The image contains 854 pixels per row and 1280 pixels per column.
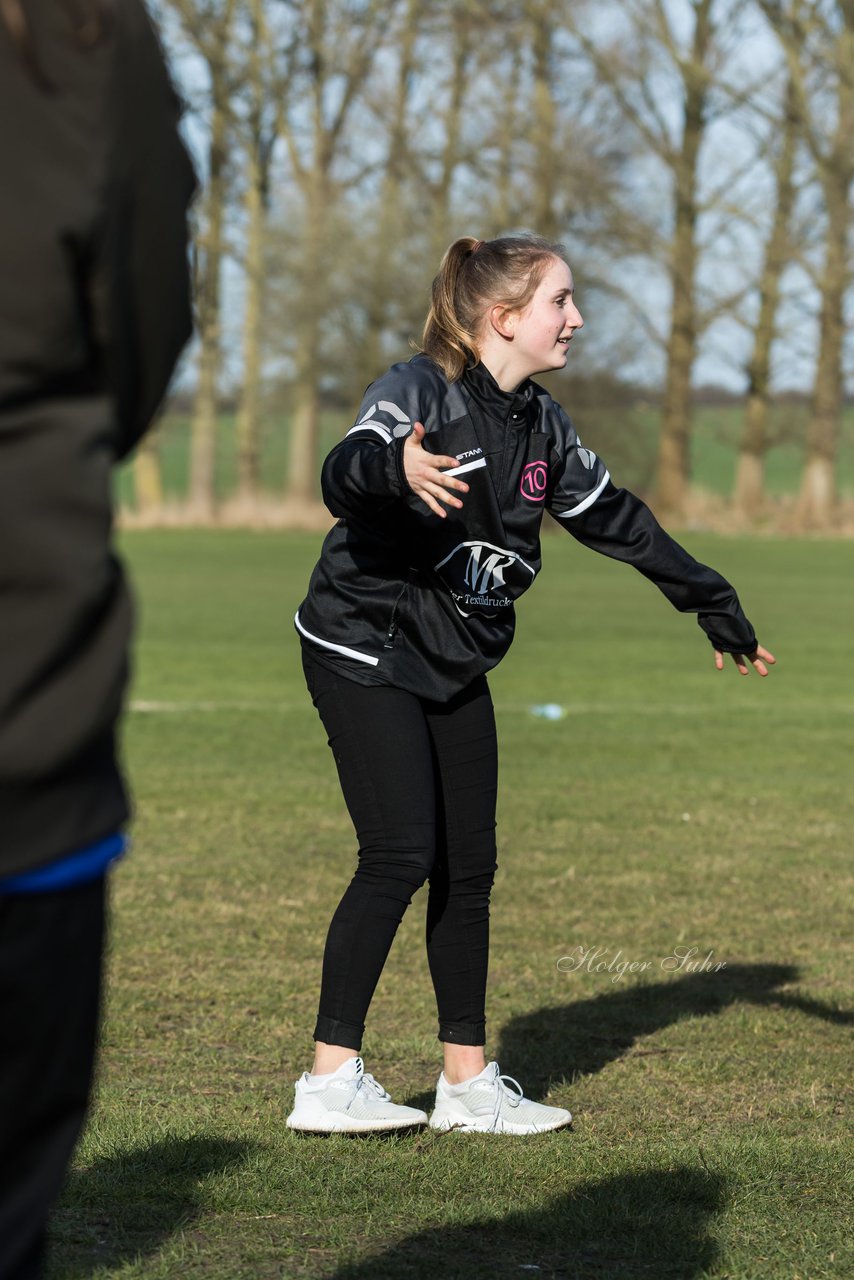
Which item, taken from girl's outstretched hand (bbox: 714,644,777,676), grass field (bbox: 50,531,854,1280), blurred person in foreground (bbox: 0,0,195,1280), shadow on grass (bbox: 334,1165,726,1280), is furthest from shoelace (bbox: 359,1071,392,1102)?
blurred person in foreground (bbox: 0,0,195,1280)

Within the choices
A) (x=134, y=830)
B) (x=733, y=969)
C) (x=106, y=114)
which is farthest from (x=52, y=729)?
(x=134, y=830)

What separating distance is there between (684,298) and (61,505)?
144 ft

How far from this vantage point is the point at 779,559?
32.3 m

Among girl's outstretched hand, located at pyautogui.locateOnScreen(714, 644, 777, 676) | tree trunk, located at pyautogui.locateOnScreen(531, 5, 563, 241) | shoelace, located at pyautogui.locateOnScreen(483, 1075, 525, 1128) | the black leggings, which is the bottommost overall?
shoelace, located at pyautogui.locateOnScreen(483, 1075, 525, 1128)

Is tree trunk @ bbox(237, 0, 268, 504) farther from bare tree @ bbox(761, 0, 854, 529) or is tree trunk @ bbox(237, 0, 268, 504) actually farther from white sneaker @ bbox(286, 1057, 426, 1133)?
white sneaker @ bbox(286, 1057, 426, 1133)

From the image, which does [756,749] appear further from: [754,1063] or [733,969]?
[754,1063]

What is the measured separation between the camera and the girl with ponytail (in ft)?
12.6

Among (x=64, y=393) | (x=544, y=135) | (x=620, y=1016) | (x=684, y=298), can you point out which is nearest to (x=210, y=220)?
(x=544, y=135)

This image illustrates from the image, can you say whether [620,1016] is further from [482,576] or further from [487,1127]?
[482,576]

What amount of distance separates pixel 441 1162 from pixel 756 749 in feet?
23.8

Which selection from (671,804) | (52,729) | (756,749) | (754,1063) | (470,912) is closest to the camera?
(52,729)

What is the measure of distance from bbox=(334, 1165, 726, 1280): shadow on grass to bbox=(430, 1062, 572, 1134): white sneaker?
364mm

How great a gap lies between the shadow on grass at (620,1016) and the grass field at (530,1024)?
0.01 m

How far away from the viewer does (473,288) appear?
4.01 m
